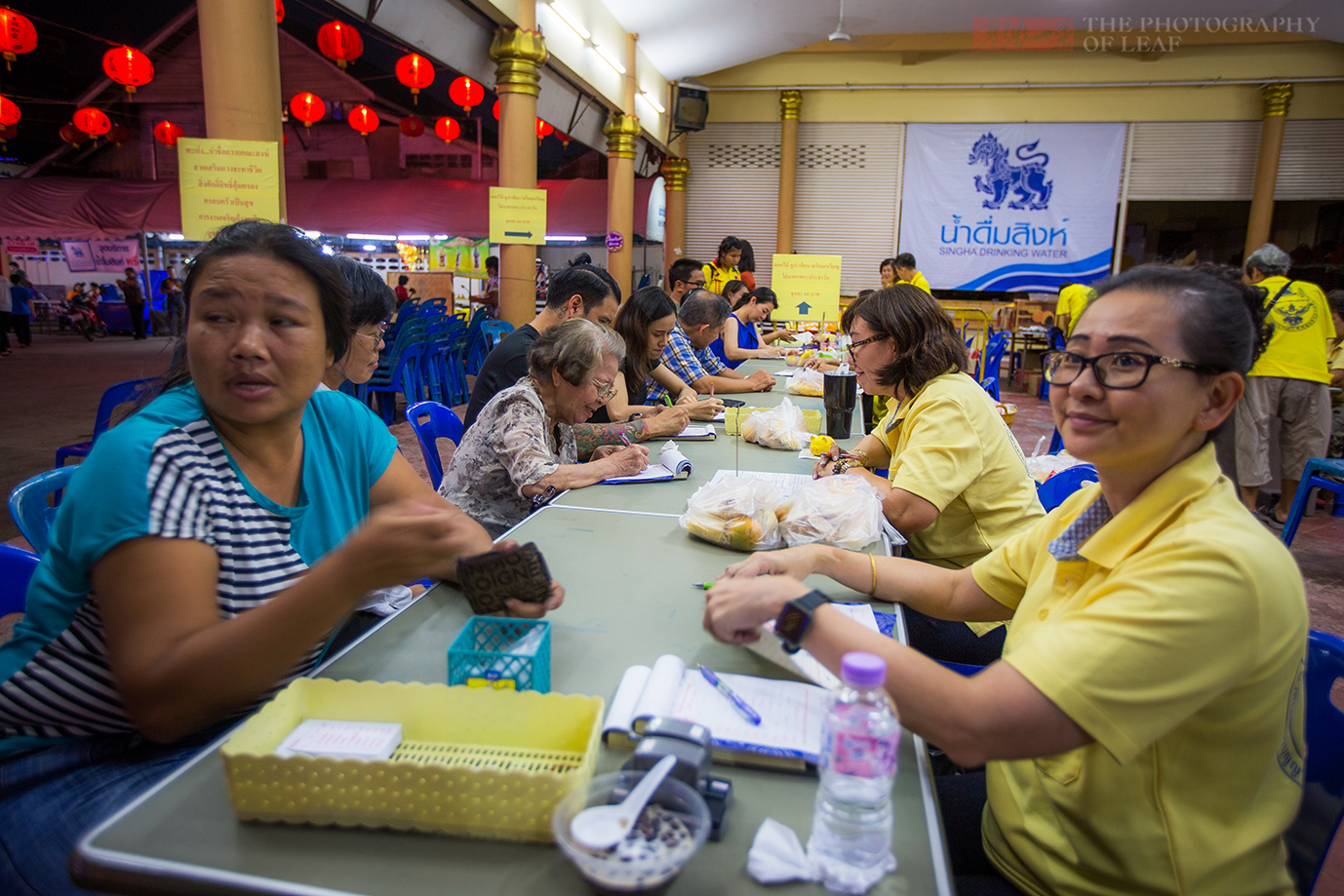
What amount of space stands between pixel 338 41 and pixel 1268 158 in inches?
467

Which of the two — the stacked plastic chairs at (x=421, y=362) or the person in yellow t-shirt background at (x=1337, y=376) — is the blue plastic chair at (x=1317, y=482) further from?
the stacked plastic chairs at (x=421, y=362)

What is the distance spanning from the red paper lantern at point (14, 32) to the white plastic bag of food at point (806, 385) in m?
6.67

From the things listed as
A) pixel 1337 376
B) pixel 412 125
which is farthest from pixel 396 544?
pixel 412 125

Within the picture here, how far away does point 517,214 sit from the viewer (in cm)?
526

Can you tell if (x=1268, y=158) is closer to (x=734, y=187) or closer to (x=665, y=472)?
(x=734, y=187)

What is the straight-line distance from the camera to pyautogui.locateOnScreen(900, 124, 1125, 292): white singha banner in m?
11.1

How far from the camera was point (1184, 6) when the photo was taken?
922 centimetres

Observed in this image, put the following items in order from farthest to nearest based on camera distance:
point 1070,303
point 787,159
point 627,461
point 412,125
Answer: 1. point 787,159
2. point 412,125
3. point 1070,303
4. point 627,461

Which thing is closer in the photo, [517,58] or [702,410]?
[702,410]

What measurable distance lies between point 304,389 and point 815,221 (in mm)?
11782

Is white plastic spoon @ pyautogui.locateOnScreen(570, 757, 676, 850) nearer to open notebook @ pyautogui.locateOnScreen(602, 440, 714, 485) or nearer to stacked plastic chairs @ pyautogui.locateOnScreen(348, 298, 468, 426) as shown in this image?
open notebook @ pyautogui.locateOnScreen(602, 440, 714, 485)

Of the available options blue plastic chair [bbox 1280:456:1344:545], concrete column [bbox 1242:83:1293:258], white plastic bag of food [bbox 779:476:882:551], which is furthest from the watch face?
concrete column [bbox 1242:83:1293:258]

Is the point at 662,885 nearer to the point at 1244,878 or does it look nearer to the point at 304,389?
the point at 1244,878

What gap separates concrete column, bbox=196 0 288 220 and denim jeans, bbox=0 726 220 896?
2.58 m
